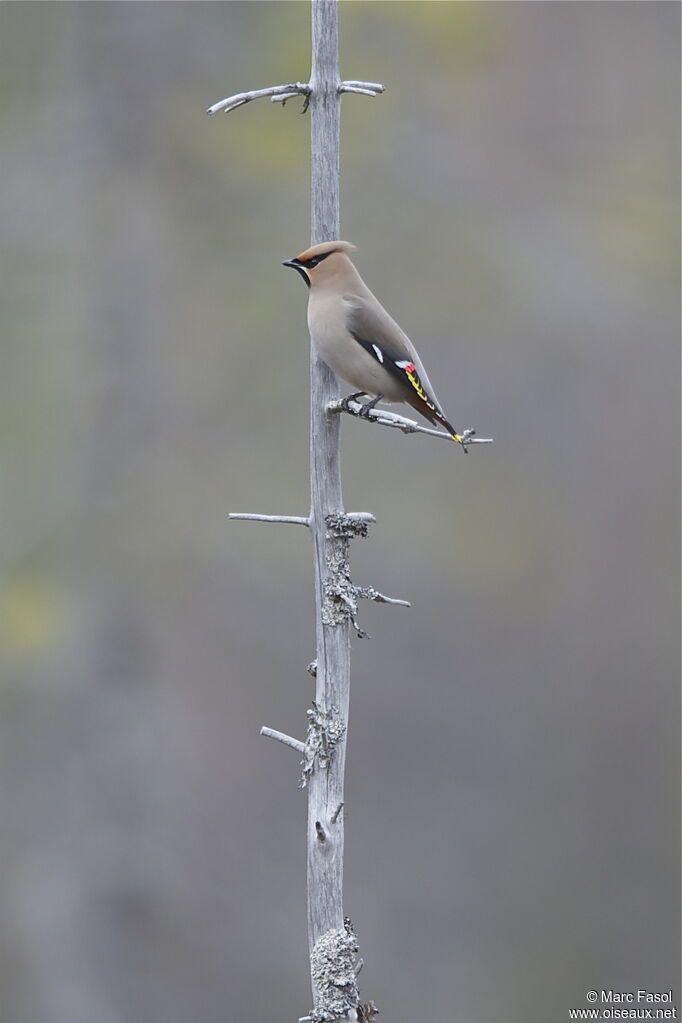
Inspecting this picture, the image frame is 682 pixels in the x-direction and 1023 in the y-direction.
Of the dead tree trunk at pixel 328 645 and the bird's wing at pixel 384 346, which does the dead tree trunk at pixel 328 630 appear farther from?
the bird's wing at pixel 384 346

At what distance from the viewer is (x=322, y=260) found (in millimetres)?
4316

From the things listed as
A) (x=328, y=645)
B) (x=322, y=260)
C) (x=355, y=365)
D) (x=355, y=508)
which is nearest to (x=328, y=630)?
(x=328, y=645)

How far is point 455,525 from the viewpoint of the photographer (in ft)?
27.6

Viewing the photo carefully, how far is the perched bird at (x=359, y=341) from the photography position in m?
4.21

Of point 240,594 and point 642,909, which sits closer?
point 240,594

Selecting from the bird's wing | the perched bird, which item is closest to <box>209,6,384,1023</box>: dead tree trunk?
the perched bird

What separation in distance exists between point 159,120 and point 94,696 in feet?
10.5

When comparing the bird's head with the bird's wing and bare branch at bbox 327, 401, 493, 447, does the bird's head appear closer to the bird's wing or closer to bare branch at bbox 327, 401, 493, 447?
the bird's wing

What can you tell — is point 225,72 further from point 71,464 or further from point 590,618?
point 590,618

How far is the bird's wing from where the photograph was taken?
13.9 ft

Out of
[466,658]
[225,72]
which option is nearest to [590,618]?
[466,658]

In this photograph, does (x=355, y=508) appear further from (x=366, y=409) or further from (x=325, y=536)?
(x=366, y=409)

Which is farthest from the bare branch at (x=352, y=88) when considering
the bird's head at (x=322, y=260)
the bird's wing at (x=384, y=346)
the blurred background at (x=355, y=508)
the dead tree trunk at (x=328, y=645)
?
the blurred background at (x=355, y=508)

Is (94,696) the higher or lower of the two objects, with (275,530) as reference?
lower
